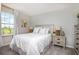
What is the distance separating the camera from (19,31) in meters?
1.30

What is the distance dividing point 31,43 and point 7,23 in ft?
1.66

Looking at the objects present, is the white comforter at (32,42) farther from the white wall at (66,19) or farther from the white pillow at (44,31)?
the white wall at (66,19)

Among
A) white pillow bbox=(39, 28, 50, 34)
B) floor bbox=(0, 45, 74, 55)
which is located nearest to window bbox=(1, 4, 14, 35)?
floor bbox=(0, 45, 74, 55)

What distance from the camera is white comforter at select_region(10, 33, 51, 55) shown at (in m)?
1.24

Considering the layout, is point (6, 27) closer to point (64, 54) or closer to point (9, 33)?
point (9, 33)

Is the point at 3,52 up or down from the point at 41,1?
down

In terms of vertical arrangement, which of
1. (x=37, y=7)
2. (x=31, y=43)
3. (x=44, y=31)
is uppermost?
(x=37, y=7)

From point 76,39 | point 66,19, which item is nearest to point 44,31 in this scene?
point 66,19

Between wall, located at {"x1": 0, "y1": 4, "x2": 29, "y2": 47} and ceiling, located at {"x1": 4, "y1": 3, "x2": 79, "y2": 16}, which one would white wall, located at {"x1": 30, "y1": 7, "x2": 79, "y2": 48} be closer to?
ceiling, located at {"x1": 4, "y1": 3, "x2": 79, "y2": 16}

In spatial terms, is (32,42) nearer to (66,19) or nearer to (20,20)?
(20,20)

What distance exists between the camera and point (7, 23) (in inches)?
50.1
